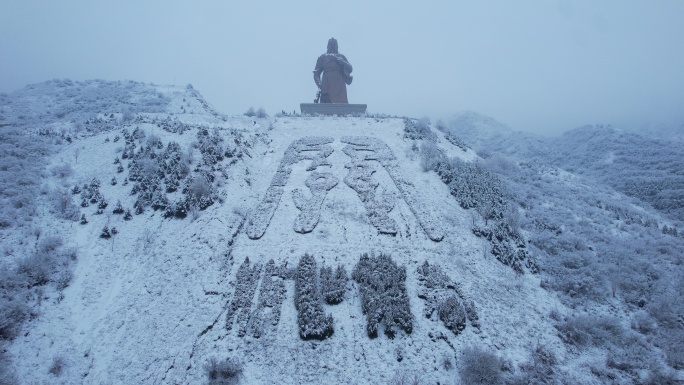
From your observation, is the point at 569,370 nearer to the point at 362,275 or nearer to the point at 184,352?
→ the point at 362,275

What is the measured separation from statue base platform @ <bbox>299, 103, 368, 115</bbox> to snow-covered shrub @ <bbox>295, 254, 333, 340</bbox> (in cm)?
→ 1999

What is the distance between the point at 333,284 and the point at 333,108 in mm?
21211

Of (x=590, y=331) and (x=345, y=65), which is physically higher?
(x=345, y=65)

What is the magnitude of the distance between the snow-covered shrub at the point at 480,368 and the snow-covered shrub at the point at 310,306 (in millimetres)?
3245

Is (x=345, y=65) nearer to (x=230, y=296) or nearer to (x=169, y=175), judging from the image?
(x=169, y=175)

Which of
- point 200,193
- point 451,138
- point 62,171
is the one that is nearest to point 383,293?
point 200,193

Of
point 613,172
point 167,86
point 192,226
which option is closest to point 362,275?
point 192,226

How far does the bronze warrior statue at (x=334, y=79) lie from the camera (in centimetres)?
2944

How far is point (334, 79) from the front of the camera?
29438 millimetres

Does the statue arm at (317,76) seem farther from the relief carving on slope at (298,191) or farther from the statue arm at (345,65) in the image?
the relief carving on slope at (298,191)

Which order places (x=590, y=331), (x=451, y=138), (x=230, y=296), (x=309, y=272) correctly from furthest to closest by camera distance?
1. (x=451, y=138)
2. (x=309, y=272)
3. (x=230, y=296)
4. (x=590, y=331)

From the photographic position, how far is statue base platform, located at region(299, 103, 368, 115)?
28.4m

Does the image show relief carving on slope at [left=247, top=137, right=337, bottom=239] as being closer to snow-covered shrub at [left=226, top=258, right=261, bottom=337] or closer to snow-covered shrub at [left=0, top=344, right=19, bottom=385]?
snow-covered shrub at [left=226, top=258, right=261, bottom=337]

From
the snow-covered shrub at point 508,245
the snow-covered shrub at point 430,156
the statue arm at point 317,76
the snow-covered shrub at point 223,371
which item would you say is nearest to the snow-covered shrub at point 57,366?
the snow-covered shrub at point 223,371
